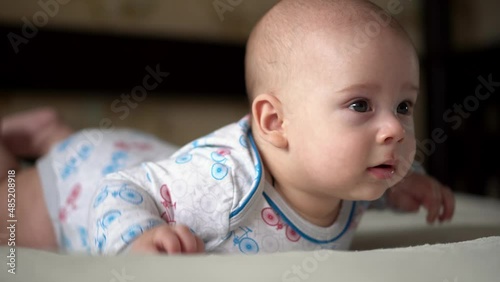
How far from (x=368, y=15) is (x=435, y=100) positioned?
1.33m

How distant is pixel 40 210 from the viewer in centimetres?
105

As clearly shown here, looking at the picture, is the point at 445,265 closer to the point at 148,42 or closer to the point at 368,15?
the point at 368,15

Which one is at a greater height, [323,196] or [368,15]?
[368,15]

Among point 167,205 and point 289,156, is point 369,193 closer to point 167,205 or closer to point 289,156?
point 289,156

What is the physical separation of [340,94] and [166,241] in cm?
27

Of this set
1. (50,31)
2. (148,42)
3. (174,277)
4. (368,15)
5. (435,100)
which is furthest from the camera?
(435,100)

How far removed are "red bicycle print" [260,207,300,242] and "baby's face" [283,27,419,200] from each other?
89mm

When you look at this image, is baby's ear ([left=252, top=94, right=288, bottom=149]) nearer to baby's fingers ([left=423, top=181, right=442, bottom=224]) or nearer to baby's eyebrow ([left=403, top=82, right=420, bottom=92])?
baby's eyebrow ([left=403, top=82, right=420, bottom=92])

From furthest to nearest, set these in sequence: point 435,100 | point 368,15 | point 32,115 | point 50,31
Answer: point 435,100 → point 50,31 → point 32,115 → point 368,15

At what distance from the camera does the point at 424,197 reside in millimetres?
927

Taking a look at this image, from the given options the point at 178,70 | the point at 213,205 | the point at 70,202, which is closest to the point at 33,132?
the point at 70,202

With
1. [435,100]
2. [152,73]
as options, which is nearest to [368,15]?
[152,73]

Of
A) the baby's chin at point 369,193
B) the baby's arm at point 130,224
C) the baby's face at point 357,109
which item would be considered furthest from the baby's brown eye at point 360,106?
the baby's arm at point 130,224

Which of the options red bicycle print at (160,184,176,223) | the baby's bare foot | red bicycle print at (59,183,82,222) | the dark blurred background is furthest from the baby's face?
the dark blurred background
